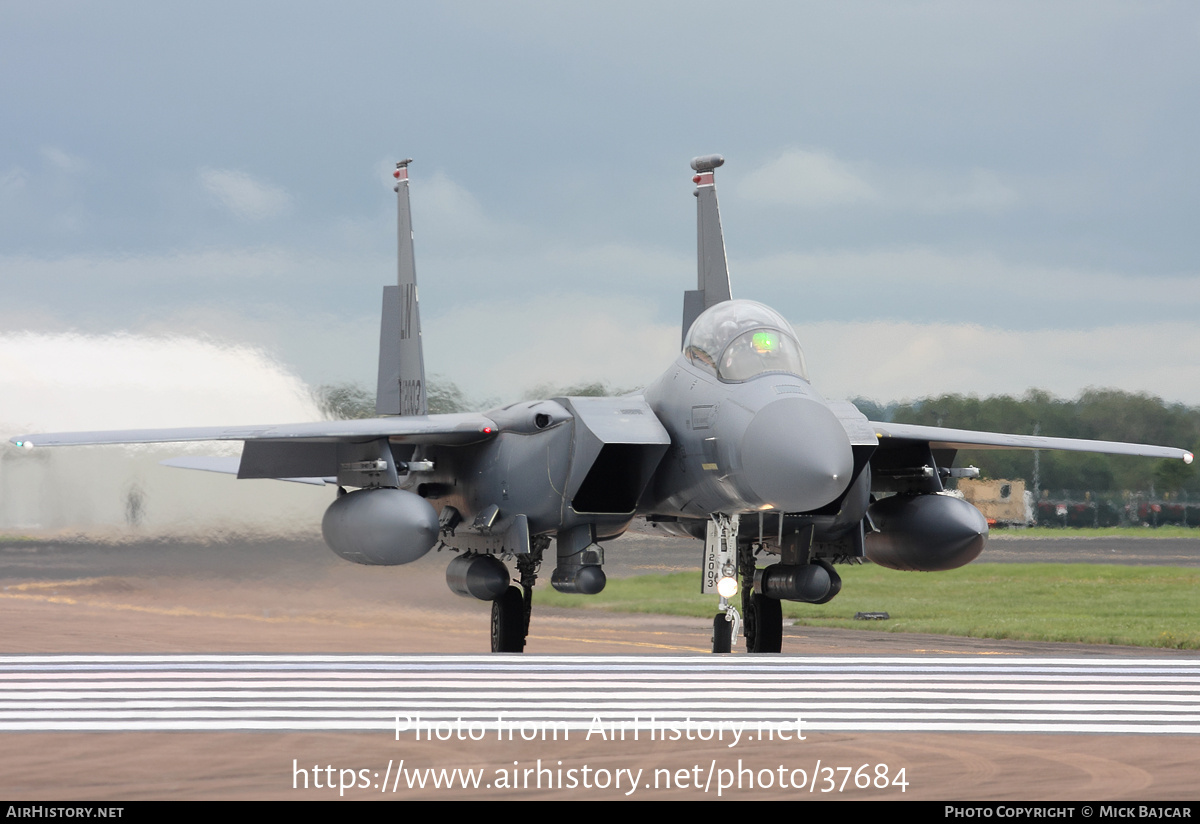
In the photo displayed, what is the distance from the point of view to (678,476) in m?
12.2

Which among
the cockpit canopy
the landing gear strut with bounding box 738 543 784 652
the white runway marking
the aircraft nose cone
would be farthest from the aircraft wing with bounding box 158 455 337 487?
the aircraft nose cone

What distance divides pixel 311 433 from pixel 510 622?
2.95 meters

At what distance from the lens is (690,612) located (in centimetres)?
2094

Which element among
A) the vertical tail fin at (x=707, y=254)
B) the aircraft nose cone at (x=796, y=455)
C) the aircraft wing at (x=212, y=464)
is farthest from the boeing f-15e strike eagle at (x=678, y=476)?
the aircraft wing at (x=212, y=464)

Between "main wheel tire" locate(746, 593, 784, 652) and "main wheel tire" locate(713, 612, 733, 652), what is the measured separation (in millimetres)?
1508

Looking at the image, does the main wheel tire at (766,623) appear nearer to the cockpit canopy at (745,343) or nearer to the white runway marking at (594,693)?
the white runway marking at (594,693)

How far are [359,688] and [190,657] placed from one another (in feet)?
10.4

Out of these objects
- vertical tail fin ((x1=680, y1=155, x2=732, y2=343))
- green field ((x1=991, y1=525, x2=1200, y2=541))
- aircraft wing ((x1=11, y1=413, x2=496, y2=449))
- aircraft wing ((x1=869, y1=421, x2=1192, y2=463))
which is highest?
vertical tail fin ((x1=680, y1=155, x2=732, y2=343))

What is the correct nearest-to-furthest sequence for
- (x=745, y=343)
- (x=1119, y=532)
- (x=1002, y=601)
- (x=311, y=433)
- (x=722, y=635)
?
(x=745, y=343), (x=722, y=635), (x=311, y=433), (x=1002, y=601), (x=1119, y=532)

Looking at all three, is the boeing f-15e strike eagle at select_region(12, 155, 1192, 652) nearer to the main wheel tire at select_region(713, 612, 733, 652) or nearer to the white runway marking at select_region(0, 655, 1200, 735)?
the main wheel tire at select_region(713, 612, 733, 652)

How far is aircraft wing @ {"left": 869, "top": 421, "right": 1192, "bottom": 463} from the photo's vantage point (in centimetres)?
1340

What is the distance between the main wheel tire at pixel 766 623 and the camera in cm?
1373

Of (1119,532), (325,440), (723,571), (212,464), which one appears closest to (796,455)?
(723,571)

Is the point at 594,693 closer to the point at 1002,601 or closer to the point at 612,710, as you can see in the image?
the point at 612,710
